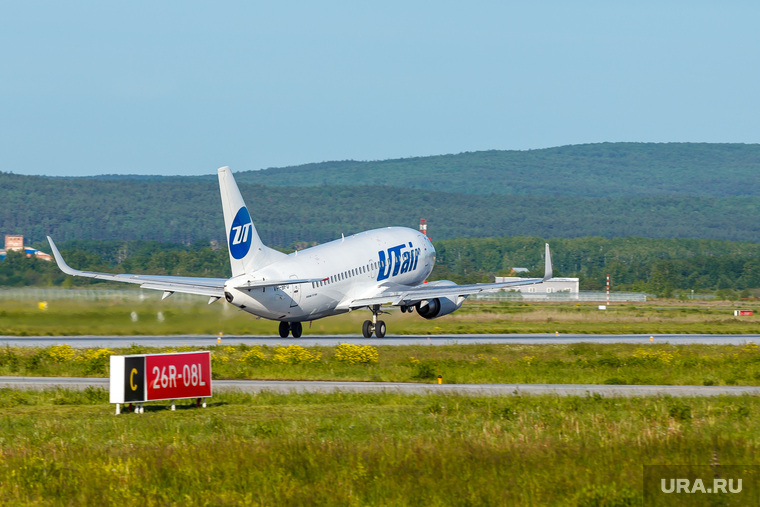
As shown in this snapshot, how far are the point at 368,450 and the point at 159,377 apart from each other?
9.11m

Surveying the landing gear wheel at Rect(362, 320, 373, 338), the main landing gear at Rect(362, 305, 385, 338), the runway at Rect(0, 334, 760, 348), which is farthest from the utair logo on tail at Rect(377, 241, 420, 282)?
the runway at Rect(0, 334, 760, 348)

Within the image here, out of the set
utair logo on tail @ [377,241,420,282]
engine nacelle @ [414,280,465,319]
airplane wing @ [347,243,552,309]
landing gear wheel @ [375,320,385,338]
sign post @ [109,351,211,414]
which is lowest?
sign post @ [109,351,211,414]

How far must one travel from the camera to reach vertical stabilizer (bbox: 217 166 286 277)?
50.0 m

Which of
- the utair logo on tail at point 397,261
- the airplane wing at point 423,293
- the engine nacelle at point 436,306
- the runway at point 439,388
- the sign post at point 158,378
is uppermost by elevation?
the utair logo on tail at point 397,261

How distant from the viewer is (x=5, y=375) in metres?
40.3

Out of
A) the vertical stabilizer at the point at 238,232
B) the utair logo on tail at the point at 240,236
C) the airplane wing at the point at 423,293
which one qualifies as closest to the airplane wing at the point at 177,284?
the vertical stabilizer at the point at 238,232

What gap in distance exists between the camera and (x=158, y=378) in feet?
93.3

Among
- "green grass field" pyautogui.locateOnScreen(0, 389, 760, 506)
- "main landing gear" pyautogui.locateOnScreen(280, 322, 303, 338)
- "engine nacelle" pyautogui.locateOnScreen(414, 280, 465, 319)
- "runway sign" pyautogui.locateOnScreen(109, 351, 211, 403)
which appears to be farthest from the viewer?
"engine nacelle" pyautogui.locateOnScreen(414, 280, 465, 319)

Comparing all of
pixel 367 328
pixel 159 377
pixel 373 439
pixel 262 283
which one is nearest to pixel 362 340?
pixel 367 328

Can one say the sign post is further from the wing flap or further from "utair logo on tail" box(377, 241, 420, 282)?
"utair logo on tail" box(377, 241, 420, 282)

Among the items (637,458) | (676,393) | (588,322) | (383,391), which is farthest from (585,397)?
(588,322)

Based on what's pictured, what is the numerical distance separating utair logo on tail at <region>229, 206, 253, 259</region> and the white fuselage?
1.22 m

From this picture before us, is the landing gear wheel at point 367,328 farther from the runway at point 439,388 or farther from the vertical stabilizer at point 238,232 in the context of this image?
the runway at point 439,388

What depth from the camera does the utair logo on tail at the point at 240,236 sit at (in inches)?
1978
